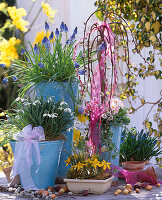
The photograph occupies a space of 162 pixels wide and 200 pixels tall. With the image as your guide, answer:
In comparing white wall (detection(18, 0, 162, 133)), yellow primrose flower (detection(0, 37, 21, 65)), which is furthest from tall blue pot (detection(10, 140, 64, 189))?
white wall (detection(18, 0, 162, 133))

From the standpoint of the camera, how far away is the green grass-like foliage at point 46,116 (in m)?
1.78

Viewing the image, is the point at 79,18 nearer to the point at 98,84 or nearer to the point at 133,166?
the point at 98,84

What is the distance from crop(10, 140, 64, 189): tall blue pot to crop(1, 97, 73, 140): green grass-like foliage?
0.06 metres

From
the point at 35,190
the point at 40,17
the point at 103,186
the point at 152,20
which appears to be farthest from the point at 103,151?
the point at 40,17

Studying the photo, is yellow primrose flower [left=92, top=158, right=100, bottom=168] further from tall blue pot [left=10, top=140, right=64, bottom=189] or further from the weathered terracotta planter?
tall blue pot [left=10, top=140, right=64, bottom=189]

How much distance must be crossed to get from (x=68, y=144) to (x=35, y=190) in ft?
1.10

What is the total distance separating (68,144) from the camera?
196 cm

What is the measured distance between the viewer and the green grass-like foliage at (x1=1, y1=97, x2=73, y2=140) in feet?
5.84

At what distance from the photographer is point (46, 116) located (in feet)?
5.91

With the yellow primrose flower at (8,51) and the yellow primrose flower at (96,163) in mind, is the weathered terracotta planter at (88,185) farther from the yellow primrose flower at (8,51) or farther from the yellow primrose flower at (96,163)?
the yellow primrose flower at (8,51)

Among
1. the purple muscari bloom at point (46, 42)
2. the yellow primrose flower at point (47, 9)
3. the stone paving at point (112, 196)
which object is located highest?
the yellow primrose flower at point (47, 9)

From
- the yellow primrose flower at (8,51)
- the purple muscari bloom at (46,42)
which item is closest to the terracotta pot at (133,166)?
the purple muscari bloom at (46,42)

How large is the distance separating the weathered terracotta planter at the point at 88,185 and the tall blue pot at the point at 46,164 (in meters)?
0.13

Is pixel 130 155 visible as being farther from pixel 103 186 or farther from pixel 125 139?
pixel 103 186
